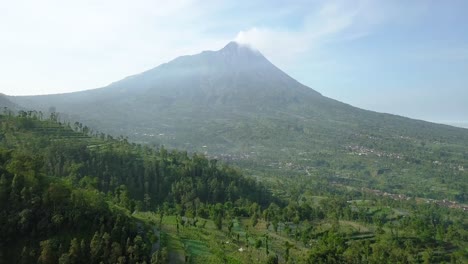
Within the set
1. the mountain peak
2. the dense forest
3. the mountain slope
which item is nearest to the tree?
the dense forest

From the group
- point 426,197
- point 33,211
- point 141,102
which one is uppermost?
point 141,102

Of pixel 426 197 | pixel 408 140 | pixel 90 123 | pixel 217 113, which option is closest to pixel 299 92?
pixel 217 113

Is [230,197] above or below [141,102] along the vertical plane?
below

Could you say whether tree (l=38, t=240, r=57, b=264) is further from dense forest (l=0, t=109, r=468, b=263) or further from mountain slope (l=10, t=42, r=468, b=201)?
mountain slope (l=10, t=42, r=468, b=201)

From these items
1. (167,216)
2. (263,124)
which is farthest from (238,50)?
(167,216)

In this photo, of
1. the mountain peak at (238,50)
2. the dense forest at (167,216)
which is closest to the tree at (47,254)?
the dense forest at (167,216)

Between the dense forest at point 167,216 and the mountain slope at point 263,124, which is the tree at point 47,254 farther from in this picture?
the mountain slope at point 263,124

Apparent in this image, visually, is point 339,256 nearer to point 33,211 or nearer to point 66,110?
point 33,211
